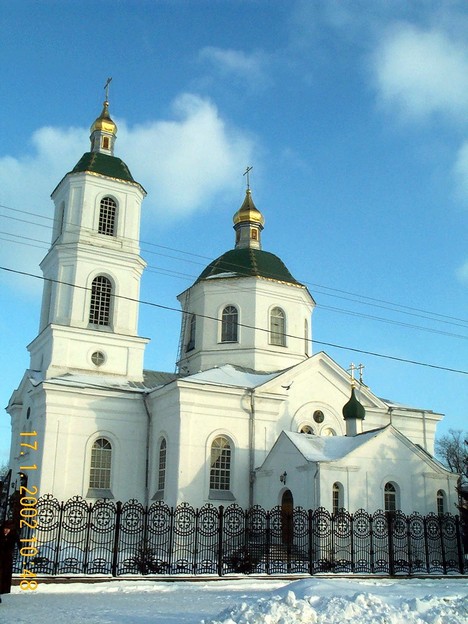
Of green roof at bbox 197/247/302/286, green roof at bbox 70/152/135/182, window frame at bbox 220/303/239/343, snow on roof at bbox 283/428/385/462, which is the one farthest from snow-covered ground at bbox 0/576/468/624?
green roof at bbox 70/152/135/182

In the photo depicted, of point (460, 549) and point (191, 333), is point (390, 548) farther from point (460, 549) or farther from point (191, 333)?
point (191, 333)

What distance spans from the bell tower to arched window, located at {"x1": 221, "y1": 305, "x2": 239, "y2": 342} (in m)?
3.88

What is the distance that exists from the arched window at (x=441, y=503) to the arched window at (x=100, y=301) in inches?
534

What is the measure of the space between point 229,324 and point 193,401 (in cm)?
574

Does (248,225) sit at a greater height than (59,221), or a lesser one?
greater

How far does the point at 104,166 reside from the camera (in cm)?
2706

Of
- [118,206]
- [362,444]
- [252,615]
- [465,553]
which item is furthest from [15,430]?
[252,615]

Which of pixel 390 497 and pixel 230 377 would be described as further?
pixel 230 377

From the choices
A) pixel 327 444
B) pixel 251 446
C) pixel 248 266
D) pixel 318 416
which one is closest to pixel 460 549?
pixel 327 444

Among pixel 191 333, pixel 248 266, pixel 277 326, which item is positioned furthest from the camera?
pixel 191 333

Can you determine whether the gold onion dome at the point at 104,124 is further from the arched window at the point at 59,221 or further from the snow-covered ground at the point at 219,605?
the snow-covered ground at the point at 219,605

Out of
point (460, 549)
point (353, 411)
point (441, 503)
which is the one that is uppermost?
point (353, 411)

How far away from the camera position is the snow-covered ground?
8234 millimetres

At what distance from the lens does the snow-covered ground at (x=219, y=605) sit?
8.23 metres
